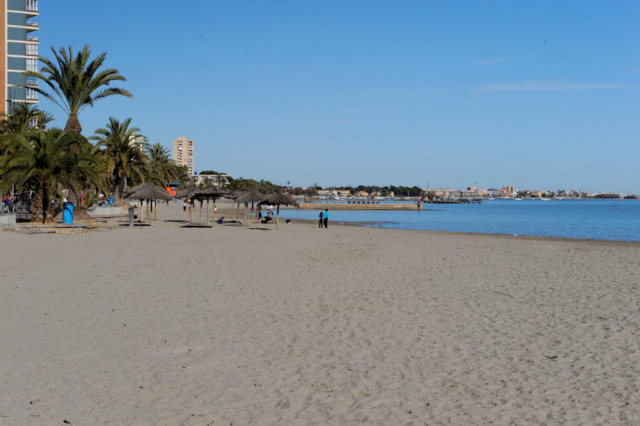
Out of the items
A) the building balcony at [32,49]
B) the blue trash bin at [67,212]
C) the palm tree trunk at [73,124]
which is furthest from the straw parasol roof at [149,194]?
the building balcony at [32,49]

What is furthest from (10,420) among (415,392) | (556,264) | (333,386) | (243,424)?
(556,264)

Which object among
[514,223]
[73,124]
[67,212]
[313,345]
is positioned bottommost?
[514,223]

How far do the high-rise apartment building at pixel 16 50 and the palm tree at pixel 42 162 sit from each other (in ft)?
127

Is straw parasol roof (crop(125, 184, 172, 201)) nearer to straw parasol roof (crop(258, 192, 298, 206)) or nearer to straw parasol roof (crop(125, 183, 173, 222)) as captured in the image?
straw parasol roof (crop(125, 183, 173, 222))

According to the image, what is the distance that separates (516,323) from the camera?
7.96m

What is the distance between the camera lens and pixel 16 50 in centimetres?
5912

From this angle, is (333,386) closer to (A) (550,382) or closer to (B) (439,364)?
(B) (439,364)

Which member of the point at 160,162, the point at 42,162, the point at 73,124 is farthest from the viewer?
the point at 160,162

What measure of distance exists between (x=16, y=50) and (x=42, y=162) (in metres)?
44.0

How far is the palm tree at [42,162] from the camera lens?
22.8m

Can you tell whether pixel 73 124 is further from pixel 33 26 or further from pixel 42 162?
pixel 33 26

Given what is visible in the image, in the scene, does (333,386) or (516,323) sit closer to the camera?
(333,386)

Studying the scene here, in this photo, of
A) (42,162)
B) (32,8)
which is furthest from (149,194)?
(32,8)

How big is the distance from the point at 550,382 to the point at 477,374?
2.26 feet
